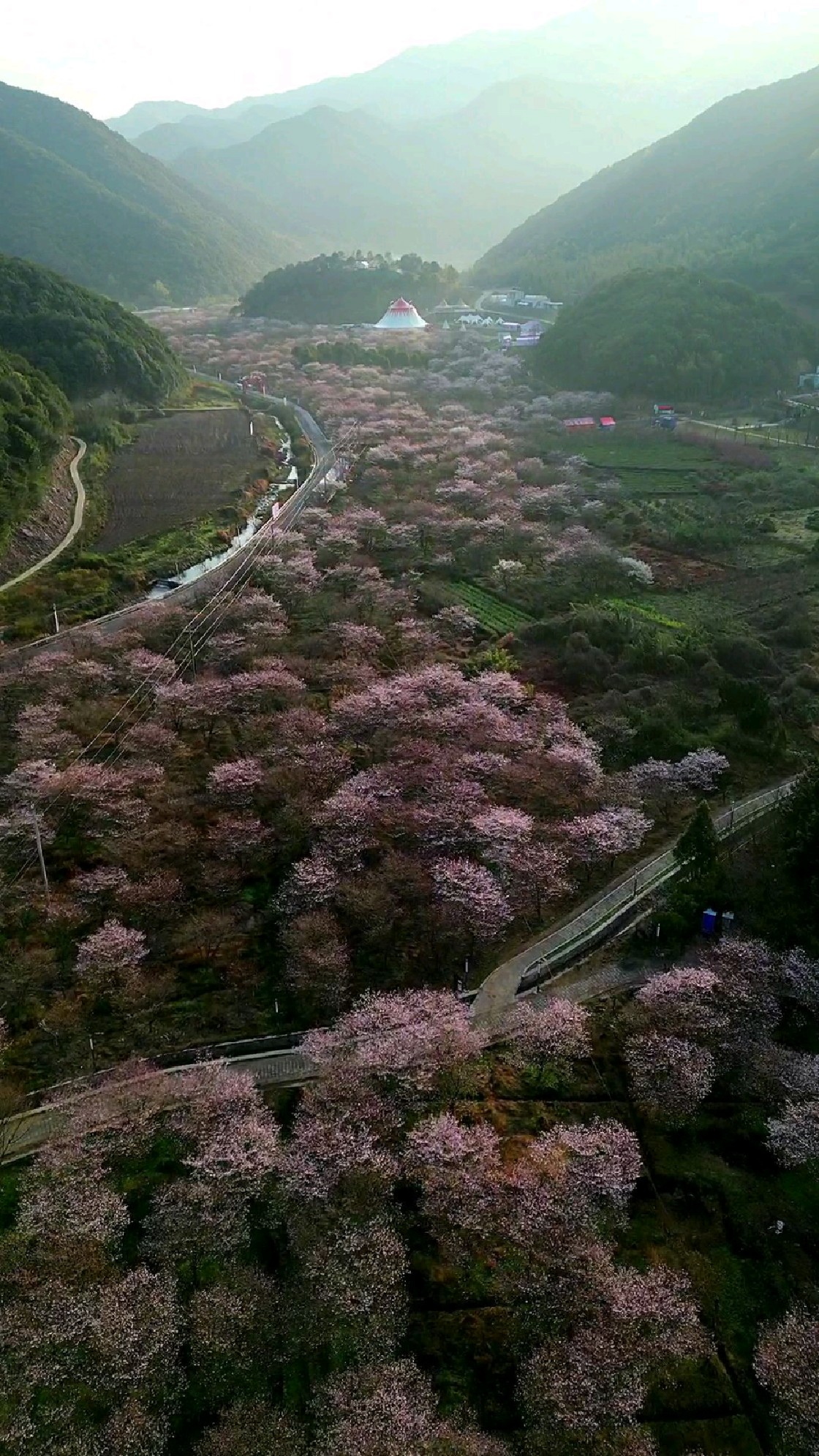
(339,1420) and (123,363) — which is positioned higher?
(123,363)

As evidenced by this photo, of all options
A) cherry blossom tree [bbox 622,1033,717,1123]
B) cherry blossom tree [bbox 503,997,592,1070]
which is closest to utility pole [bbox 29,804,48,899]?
cherry blossom tree [bbox 503,997,592,1070]

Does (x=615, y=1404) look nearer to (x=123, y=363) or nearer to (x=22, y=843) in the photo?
(x=22, y=843)

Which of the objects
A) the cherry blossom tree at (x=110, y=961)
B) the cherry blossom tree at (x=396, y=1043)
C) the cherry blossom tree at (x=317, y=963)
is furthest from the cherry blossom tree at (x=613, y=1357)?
the cherry blossom tree at (x=110, y=961)

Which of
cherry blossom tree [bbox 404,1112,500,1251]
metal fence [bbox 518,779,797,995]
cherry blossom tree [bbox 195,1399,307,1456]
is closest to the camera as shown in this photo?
cherry blossom tree [bbox 195,1399,307,1456]

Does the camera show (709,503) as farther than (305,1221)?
Yes

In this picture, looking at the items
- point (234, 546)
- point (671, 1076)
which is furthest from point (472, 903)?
point (234, 546)

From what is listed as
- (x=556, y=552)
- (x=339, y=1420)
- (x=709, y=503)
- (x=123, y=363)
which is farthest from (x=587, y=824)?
(x=123, y=363)

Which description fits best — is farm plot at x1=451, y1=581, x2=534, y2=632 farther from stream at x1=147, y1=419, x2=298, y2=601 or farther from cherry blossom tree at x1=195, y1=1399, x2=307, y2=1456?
cherry blossom tree at x1=195, y1=1399, x2=307, y2=1456

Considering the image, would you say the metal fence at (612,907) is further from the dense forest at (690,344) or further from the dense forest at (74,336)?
the dense forest at (74,336)
